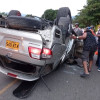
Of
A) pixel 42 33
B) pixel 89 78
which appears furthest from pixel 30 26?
pixel 89 78

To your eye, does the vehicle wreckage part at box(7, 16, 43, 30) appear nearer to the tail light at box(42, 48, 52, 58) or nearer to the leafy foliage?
the tail light at box(42, 48, 52, 58)

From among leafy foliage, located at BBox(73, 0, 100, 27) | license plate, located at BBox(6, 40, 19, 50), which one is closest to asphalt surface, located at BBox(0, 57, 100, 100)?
license plate, located at BBox(6, 40, 19, 50)

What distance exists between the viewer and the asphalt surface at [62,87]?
2912 mm

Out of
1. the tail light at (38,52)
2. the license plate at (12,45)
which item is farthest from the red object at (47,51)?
the license plate at (12,45)

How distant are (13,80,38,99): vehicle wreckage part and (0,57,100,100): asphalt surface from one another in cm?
8

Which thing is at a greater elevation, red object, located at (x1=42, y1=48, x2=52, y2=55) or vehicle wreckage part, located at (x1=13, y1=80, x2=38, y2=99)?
red object, located at (x1=42, y1=48, x2=52, y2=55)

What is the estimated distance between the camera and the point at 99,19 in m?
28.3

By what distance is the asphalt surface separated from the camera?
9.55 ft

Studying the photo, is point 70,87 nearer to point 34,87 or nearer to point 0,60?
point 34,87

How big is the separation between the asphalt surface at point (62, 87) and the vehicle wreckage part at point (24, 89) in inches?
3.2

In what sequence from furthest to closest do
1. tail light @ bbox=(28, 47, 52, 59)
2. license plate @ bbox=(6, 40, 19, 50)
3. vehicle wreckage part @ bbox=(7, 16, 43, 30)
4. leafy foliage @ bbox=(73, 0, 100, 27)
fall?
leafy foliage @ bbox=(73, 0, 100, 27)
vehicle wreckage part @ bbox=(7, 16, 43, 30)
license plate @ bbox=(6, 40, 19, 50)
tail light @ bbox=(28, 47, 52, 59)

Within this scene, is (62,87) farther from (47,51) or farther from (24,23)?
(24,23)

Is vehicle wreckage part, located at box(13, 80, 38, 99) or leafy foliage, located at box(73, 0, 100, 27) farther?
leafy foliage, located at box(73, 0, 100, 27)

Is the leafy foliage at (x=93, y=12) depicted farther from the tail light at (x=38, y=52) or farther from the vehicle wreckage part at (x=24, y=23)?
the tail light at (x=38, y=52)
